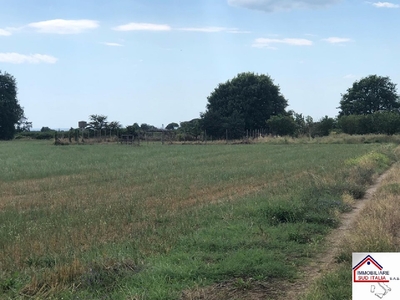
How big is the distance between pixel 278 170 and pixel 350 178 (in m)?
5.83

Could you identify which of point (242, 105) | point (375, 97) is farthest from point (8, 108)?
point (375, 97)

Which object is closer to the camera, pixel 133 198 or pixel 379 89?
pixel 133 198

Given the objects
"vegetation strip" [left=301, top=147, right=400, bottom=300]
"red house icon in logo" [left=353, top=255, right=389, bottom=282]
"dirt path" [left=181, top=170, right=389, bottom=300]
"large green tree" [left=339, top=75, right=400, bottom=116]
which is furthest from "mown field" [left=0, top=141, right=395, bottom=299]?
"large green tree" [left=339, top=75, right=400, bottom=116]

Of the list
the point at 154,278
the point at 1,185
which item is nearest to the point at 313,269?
the point at 154,278

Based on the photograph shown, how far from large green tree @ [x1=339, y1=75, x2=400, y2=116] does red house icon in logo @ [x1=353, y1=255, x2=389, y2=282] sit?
8989 cm

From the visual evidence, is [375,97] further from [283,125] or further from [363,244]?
[363,244]

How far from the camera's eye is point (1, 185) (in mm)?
19328

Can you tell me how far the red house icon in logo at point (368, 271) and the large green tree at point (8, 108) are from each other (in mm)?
92351

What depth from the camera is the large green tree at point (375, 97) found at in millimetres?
90062

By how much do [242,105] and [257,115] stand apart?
295cm

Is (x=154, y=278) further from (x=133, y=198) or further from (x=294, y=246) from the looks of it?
(x=133, y=198)

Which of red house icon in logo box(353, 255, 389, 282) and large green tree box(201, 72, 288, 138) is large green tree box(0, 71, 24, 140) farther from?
red house icon in logo box(353, 255, 389, 282)

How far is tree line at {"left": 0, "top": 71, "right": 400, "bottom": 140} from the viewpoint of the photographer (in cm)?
7000

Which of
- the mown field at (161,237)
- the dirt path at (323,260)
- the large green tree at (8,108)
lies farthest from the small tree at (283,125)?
the dirt path at (323,260)
